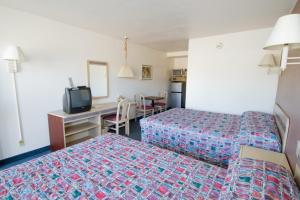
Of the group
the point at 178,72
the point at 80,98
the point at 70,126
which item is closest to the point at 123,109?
the point at 80,98

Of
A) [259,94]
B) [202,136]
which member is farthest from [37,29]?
[259,94]

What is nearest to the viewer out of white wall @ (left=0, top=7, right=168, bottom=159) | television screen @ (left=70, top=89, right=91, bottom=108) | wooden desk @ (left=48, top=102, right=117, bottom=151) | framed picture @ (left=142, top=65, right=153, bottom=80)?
white wall @ (left=0, top=7, right=168, bottom=159)

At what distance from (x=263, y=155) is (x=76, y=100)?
2.73 meters

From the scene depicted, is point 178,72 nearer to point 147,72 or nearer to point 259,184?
point 147,72

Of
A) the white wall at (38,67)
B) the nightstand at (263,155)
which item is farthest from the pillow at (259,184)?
the white wall at (38,67)

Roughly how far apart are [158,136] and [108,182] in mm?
1428

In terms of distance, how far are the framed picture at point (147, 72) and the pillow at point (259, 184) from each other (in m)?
4.14

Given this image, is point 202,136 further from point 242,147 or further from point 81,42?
point 81,42

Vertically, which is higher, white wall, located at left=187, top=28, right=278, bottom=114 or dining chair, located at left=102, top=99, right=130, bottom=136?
white wall, located at left=187, top=28, right=278, bottom=114

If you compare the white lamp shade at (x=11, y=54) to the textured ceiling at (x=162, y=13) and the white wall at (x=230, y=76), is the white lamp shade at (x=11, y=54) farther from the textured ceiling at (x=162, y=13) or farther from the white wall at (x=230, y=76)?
the white wall at (x=230, y=76)

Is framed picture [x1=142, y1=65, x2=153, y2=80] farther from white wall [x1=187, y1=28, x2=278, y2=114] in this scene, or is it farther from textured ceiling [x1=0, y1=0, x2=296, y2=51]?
textured ceiling [x1=0, y1=0, x2=296, y2=51]

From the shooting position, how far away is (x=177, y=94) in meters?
6.29

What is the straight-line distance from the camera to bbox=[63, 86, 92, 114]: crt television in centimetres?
A: 264

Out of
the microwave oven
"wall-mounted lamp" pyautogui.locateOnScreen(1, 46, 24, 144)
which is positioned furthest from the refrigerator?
"wall-mounted lamp" pyautogui.locateOnScreen(1, 46, 24, 144)
